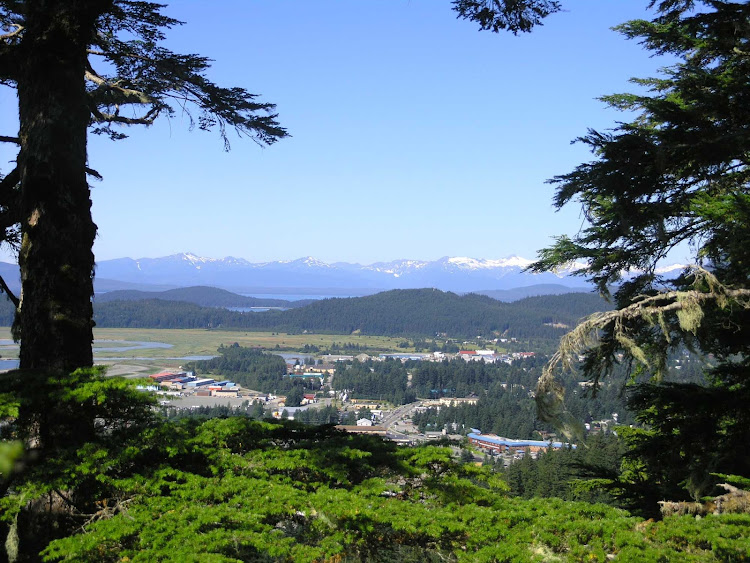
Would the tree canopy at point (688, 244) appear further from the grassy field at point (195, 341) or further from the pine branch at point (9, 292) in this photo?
the grassy field at point (195, 341)

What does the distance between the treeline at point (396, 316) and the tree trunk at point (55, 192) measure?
111m

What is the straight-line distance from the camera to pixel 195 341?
89.3 m

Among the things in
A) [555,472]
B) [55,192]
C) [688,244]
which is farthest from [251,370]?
[55,192]

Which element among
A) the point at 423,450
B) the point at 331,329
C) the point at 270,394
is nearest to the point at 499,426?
the point at 270,394

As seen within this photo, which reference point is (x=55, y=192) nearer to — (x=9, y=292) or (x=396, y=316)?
(x=9, y=292)

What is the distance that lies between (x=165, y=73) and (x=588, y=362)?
16.8ft

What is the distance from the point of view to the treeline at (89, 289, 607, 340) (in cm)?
11675

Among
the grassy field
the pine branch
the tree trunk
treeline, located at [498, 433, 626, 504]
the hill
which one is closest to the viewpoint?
the tree trunk

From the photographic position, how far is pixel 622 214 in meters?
5.73

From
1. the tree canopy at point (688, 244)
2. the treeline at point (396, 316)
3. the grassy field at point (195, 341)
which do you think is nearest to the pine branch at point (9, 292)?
the tree canopy at point (688, 244)

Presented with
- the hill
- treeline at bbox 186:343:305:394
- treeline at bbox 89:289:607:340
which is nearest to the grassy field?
treeline at bbox 186:343:305:394

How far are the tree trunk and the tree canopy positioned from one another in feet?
12.7

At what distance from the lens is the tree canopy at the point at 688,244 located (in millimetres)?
4539

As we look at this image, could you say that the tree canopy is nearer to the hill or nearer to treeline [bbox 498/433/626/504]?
treeline [bbox 498/433/626/504]
